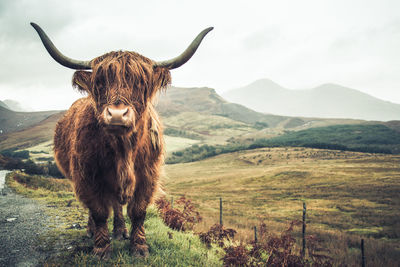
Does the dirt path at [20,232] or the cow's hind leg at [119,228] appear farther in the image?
the cow's hind leg at [119,228]

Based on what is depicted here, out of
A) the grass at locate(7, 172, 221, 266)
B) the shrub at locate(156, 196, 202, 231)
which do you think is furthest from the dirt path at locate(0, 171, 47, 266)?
the shrub at locate(156, 196, 202, 231)

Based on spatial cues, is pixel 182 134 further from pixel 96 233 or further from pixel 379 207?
pixel 96 233

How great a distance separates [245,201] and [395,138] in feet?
421

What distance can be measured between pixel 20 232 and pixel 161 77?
17.4ft

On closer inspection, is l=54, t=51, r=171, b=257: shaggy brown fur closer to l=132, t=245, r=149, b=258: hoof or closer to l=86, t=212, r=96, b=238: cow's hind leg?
l=132, t=245, r=149, b=258: hoof

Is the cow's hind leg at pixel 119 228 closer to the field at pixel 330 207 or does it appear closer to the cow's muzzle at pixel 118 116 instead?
the field at pixel 330 207

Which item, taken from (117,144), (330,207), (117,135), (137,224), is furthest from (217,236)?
(330,207)

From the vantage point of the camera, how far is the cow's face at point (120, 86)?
2.58m

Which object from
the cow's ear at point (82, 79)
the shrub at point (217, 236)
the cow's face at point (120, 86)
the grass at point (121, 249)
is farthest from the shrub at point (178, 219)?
the cow's ear at point (82, 79)

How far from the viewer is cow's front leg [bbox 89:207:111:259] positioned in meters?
4.00

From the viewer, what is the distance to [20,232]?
532 cm

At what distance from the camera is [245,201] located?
28.0 metres

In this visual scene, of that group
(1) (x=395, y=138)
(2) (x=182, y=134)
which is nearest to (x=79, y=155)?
(1) (x=395, y=138)

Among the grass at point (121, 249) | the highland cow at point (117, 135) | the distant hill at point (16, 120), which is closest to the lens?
the highland cow at point (117, 135)
